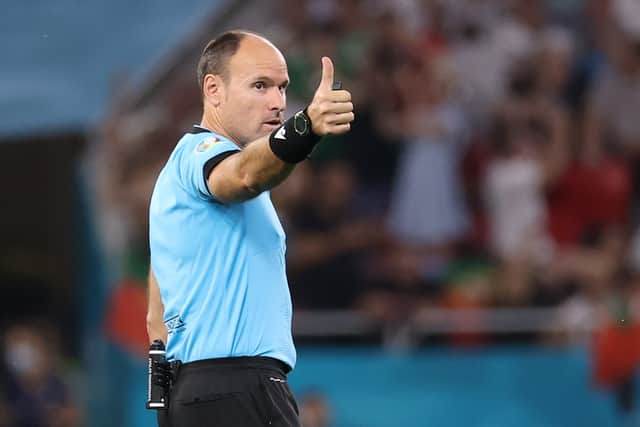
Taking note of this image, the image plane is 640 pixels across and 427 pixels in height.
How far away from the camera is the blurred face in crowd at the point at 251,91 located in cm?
418

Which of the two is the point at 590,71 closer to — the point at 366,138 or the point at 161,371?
the point at 366,138

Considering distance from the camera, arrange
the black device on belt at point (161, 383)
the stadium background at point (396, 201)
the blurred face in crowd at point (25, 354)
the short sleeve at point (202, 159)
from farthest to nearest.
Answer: the blurred face in crowd at point (25, 354)
the stadium background at point (396, 201)
the black device on belt at point (161, 383)
the short sleeve at point (202, 159)

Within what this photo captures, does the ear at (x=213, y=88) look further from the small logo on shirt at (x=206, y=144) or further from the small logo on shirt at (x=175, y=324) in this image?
the small logo on shirt at (x=175, y=324)

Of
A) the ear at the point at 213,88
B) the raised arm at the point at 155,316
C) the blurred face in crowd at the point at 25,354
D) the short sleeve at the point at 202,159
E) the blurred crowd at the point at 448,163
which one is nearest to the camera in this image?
the short sleeve at the point at 202,159

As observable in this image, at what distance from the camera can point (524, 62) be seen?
10.5 meters

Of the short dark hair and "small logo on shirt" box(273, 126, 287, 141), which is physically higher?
the short dark hair

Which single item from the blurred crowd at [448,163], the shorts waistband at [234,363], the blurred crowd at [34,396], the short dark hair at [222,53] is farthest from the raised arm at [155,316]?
the blurred crowd at [34,396]

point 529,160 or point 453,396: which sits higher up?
point 529,160

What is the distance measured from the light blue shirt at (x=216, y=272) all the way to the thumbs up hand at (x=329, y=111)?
33 centimetres

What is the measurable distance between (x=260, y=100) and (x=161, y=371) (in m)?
0.91

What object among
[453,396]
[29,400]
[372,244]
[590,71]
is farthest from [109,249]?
[590,71]

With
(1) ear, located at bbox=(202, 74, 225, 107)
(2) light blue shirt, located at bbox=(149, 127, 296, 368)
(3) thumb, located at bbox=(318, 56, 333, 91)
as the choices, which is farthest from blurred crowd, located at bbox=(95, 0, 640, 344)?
(3) thumb, located at bbox=(318, 56, 333, 91)

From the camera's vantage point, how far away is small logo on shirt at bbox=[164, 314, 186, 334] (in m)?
4.10

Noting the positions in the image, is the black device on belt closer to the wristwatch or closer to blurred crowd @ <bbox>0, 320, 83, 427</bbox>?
the wristwatch
